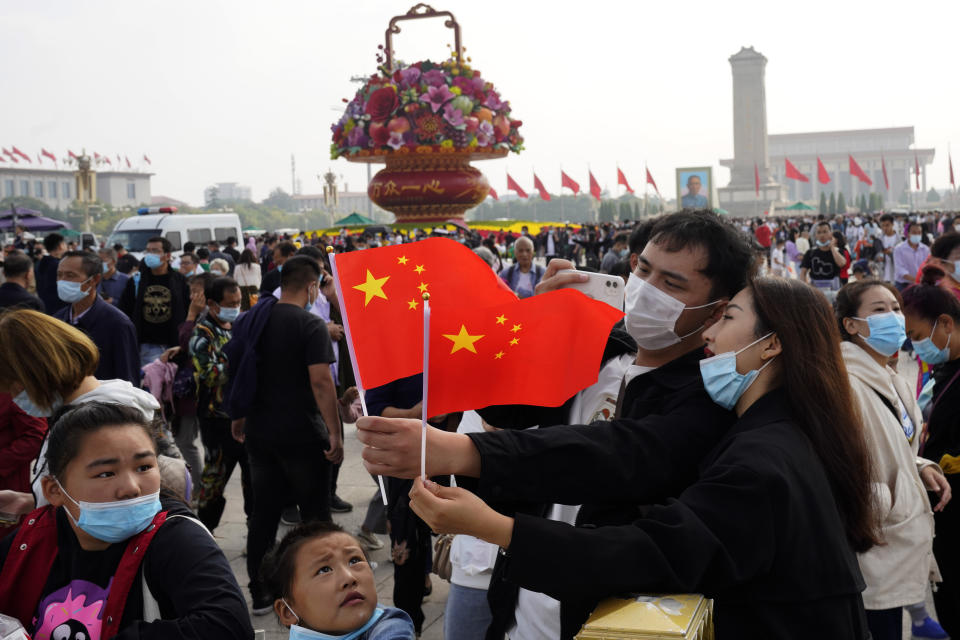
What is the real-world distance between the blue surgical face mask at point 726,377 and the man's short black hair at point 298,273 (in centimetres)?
326

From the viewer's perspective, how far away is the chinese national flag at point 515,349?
6.59 ft

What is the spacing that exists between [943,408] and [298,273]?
125 inches

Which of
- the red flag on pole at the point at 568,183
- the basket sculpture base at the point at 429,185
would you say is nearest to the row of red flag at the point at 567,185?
the red flag on pole at the point at 568,183

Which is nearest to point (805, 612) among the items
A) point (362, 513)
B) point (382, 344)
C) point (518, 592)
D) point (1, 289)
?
point (518, 592)

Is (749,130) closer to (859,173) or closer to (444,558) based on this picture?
(859,173)

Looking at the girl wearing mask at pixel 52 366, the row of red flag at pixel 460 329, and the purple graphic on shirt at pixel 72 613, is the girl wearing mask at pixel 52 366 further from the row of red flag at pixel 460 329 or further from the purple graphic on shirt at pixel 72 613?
the row of red flag at pixel 460 329

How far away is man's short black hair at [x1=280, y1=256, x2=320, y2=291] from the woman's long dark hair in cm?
331

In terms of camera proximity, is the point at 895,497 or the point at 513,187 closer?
the point at 895,497

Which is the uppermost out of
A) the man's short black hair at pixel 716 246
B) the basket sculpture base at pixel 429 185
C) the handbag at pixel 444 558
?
the basket sculpture base at pixel 429 185

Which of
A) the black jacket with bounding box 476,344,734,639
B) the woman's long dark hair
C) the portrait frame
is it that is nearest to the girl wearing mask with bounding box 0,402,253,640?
the black jacket with bounding box 476,344,734,639

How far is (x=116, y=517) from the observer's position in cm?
214

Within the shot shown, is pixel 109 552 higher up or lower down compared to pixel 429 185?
lower down

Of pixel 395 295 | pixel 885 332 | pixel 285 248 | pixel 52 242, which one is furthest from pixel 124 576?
pixel 52 242

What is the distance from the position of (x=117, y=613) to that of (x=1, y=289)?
583cm
